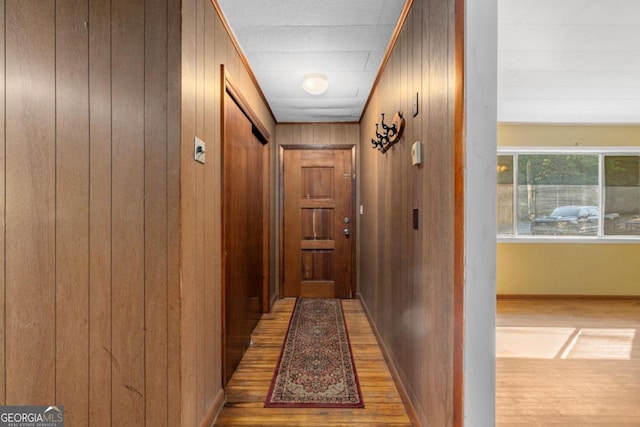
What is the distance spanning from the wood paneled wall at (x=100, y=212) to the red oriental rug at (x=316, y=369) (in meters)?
0.84

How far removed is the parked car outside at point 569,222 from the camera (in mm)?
4148

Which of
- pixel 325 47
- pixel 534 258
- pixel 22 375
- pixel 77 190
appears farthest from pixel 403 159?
Answer: pixel 534 258

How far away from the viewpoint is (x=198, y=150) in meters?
1.54

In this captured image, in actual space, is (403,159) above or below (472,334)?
above

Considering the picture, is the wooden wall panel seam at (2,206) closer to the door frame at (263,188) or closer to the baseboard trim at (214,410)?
the baseboard trim at (214,410)

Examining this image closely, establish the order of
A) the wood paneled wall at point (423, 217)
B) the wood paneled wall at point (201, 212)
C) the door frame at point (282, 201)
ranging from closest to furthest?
the wood paneled wall at point (423, 217) < the wood paneled wall at point (201, 212) < the door frame at point (282, 201)

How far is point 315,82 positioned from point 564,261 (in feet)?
13.1

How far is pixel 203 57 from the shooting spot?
1.60 metres

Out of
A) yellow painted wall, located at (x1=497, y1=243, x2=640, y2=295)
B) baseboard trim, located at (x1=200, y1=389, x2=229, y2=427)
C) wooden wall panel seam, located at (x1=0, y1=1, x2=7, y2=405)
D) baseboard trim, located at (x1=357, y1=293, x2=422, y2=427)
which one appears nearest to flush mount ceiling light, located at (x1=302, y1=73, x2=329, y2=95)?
wooden wall panel seam, located at (x1=0, y1=1, x2=7, y2=405)

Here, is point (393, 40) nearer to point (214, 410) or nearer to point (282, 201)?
point (282, 201)

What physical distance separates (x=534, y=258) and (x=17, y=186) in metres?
4.99

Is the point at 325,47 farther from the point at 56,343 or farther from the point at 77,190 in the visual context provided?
the point at 56,343

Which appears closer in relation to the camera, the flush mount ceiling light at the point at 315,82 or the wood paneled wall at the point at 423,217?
the wood paneled wall at the point at 423,217

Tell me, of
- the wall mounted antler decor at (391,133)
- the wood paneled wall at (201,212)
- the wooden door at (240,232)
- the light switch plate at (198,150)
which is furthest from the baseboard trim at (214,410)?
the wall mounted antler decor at (391,133)
